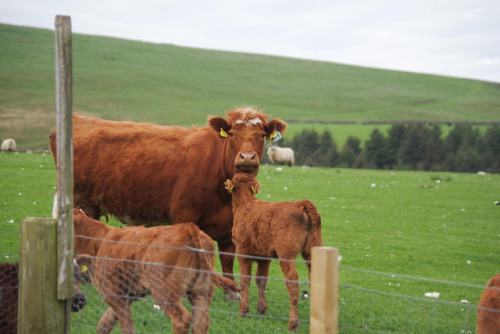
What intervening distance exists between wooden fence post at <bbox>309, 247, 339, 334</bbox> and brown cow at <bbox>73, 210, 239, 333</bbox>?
58.8 inches

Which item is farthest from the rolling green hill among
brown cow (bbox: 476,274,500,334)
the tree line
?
brown cow (bbox: 476,274,500,334)

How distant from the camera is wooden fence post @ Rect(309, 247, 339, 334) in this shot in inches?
160

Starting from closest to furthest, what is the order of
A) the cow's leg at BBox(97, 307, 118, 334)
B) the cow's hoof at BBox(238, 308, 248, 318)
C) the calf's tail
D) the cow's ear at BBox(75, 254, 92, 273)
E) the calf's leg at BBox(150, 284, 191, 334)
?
the calf's leg at BBox(150, 284, 191, 334) → the cow's leg at BBox(97, 307, 118, 334) → the cow's ear at BBox(75, 254, 92, 273) → the calf's tail → the cow's hoof at BBox(238, 308, 248, 318)

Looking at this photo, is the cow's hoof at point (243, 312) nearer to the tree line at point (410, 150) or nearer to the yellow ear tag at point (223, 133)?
the yellow ear tag at point (223, 133)

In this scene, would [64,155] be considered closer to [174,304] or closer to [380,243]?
[174,304]

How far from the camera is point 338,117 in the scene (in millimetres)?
93438

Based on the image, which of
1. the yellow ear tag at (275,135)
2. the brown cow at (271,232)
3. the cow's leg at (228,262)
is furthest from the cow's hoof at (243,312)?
the yellow ear tag at (275,135)

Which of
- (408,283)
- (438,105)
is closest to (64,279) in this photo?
(408,283)

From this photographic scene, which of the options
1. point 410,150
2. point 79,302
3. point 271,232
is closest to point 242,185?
point 271,232

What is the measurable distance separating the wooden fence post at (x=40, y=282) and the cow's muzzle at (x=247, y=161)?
4576 mm

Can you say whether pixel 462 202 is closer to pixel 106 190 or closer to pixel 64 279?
pixel 106 190

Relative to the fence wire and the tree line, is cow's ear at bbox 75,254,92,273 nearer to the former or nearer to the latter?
the fence wire

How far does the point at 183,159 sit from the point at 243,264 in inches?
96.7

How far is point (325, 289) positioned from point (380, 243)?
11690 mm
